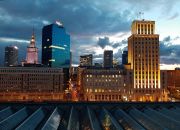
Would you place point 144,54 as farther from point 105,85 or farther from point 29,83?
point 29,83

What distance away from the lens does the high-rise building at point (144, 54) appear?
176137mm

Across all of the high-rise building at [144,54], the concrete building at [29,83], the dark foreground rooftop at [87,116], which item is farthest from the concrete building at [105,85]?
the dark foreground rooftop at [87,116]

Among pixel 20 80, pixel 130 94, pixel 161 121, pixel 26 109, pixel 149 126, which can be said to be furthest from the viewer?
pixel 20 80

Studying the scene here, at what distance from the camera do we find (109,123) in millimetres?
69125

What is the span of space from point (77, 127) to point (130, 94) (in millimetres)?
106136

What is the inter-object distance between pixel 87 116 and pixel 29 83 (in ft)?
370

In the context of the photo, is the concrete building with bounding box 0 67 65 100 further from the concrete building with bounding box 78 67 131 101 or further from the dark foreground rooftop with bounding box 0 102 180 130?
the dark foreground rooftop with bounding box 0 102 180 130

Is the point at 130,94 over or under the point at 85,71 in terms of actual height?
under

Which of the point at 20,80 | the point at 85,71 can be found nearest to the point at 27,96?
the point at 20,80

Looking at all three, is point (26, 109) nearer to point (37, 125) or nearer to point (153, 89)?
point (37, 125)

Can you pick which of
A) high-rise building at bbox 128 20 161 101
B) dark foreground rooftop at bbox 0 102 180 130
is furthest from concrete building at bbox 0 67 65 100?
dark foreground rooftop at bbox 0 102 180 130

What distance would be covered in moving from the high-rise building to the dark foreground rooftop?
77.9m

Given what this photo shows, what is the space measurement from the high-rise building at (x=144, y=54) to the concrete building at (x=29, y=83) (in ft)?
151

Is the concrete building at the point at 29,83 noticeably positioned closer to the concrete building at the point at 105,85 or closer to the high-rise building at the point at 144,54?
the concrete building at the point at 105,85
